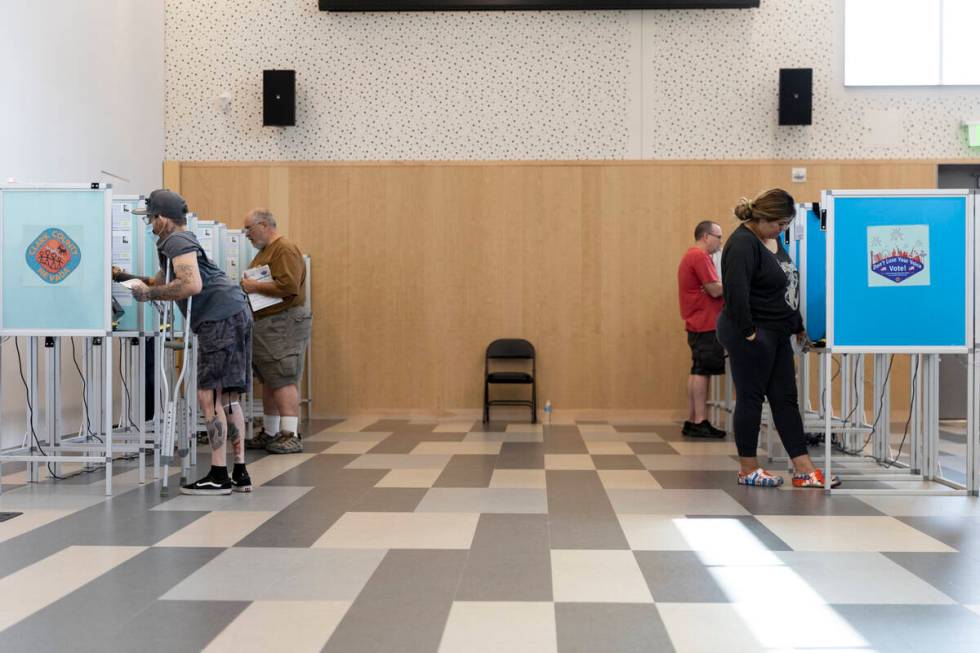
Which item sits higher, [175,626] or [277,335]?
[277,335]

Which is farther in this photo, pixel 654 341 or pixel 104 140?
pixel 654 341

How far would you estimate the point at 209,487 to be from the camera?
447cm

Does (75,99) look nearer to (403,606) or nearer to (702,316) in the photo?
(702,316)

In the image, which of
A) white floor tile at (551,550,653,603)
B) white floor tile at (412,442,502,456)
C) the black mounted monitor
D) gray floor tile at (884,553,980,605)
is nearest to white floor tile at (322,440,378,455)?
white floor tile at (412,442,502,456)

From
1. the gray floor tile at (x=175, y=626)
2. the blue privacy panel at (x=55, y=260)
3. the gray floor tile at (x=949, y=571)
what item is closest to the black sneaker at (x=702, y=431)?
the gray floor tile at (x=949, y=571)

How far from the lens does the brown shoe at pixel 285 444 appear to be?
595 cm

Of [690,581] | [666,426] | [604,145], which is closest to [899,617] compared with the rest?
[690,581]

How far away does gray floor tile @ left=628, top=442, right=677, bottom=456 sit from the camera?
6055 mm

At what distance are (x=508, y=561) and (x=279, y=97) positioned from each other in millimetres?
6175

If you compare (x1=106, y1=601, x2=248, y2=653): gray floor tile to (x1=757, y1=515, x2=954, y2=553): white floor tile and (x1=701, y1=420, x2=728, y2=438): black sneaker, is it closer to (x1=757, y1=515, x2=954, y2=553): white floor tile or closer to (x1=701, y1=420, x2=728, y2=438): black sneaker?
(x1=757, y1=515, x2=954, y2=553): white floor tile

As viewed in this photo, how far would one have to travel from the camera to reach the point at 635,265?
8242 millimetres

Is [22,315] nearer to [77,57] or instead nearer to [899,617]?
[77,57]

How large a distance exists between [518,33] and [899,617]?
6.89 metres

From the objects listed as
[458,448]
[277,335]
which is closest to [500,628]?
[458,448]
